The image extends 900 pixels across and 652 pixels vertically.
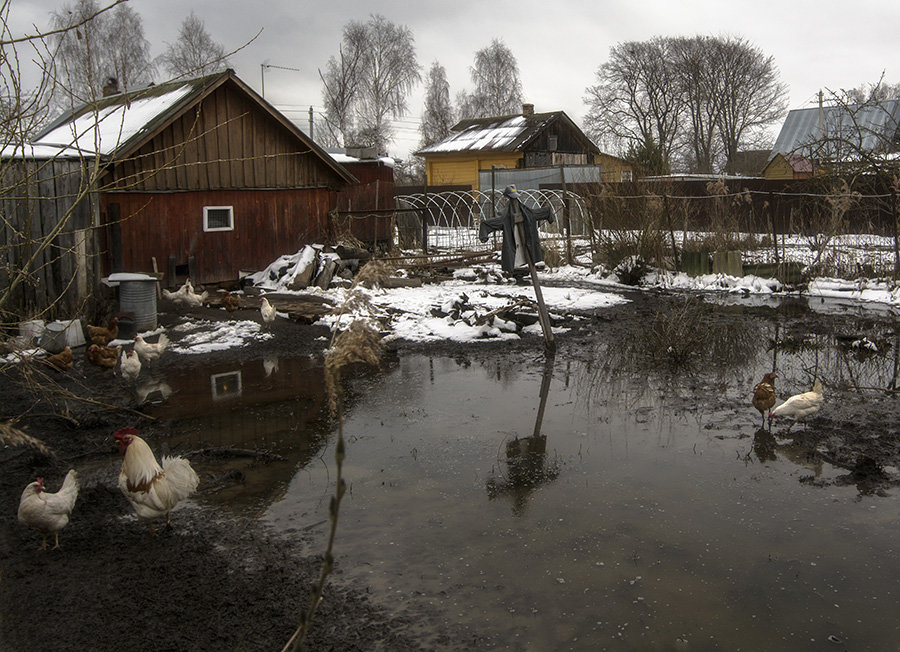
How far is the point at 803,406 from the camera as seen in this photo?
674 cm

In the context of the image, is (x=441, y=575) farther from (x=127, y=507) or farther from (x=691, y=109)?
(x=691, y=109)

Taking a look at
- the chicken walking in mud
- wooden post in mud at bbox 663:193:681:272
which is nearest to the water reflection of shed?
the chicken walking in mud

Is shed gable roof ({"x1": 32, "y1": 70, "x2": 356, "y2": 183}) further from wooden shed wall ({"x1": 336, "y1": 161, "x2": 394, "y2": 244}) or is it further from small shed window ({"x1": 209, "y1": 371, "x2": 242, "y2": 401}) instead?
small shed window ({"x1": 209, "y1": 371, "x2": 242, "y2": 401})

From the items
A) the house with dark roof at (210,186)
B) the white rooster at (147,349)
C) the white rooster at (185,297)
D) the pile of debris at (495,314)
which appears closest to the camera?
the white rooster at (147,349)

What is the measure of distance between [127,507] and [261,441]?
1.55 metres

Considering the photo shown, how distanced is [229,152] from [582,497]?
12.7 meters

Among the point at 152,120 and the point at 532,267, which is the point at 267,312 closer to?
the point at 532,267

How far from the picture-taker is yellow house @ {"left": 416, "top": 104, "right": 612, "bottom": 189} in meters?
39.0

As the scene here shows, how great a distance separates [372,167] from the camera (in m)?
20.8

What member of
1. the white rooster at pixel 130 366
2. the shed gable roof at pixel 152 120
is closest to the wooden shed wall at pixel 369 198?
the shed gable roof at pixel 152 120

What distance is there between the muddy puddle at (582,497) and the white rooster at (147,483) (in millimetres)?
608

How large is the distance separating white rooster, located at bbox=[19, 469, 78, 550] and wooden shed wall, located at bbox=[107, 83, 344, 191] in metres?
10.2

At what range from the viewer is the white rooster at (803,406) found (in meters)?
6.73

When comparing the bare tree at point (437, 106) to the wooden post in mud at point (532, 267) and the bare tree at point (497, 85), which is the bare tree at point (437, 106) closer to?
the bare tree at point (497, 85)
